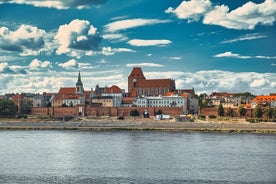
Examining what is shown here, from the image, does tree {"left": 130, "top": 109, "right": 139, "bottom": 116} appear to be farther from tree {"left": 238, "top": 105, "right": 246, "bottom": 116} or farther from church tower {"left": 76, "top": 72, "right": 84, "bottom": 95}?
church tower {"left": 76, "top": 72, "right": 84, "bottom": 95}

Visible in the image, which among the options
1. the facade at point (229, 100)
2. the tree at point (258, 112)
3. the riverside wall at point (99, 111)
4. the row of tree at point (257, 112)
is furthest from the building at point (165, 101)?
the tree at point (258, 112)

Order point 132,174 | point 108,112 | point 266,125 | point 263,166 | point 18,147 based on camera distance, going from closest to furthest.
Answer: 1. point 132,174
2. point 263,166
3. point 18,147
4. point 266,125
5. point 108,112

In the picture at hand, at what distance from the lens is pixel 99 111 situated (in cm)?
8569

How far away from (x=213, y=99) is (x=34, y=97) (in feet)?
132

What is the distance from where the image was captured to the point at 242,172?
89.0ft

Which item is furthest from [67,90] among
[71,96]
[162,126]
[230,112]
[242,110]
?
[162,126]

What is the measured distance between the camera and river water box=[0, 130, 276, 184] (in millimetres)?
25500

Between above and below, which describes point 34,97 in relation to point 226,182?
above

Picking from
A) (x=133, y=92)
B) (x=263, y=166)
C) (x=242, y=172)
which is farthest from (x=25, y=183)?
(x=133, y=92)

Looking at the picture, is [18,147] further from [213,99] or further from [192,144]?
[213,99]

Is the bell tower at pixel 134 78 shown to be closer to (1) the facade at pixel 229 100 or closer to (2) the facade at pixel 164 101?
(2) the facade at pixel 164 101

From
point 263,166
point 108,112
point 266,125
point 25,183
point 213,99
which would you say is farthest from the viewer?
point 213,99

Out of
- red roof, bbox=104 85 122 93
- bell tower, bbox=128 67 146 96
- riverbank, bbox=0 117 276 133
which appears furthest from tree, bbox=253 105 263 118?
red roof, bbox=104 85 122 93

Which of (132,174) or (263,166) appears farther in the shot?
(263,166)
